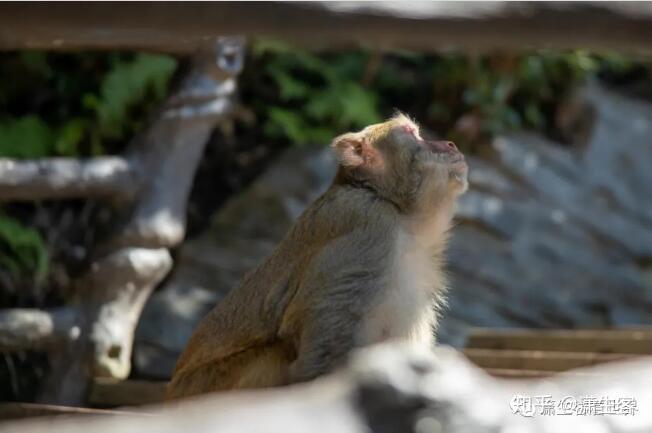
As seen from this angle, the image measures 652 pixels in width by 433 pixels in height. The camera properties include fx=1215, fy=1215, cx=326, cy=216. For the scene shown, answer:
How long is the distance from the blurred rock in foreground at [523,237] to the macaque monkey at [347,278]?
3018 millimetres

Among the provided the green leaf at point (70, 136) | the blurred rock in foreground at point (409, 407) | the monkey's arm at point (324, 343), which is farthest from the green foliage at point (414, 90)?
the blurred rock in foreground at point (409, 407)

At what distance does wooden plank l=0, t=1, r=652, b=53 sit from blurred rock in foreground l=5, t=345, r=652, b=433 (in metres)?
0.67

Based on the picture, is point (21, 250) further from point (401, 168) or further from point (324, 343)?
point (324, 343)

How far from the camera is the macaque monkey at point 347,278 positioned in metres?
4.03

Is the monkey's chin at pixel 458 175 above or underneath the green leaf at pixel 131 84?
above

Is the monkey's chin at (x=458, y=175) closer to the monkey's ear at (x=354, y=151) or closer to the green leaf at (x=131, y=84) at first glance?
the monkey's ear at (x=354, y=151)

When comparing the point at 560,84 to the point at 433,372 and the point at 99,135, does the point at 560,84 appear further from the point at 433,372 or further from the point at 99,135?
the point at 433,372

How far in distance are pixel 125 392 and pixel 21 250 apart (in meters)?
2.13

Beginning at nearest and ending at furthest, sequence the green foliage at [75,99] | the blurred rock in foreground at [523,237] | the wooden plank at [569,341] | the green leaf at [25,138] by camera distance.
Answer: the wooden plank at [569,341]
the green leaf at [25,138]
the green foliage at [75,99]
the blurred rock in foreground at [523,237]

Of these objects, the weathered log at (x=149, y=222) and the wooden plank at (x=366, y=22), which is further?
the weathered log at (x=149, y=222)

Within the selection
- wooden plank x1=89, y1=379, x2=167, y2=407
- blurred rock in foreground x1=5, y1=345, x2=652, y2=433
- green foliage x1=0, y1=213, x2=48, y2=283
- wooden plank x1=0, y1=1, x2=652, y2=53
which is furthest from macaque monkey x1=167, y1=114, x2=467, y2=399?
green foliage x1=0, y1=213, x2=48, y2=283

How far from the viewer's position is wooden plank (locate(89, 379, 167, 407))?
17.2ft

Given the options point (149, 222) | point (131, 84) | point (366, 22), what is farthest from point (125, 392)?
point (366, 22)

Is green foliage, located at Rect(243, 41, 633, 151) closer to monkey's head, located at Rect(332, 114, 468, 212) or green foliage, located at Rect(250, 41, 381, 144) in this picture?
green foliage, located at Rect(250, 41, 381, 144)
